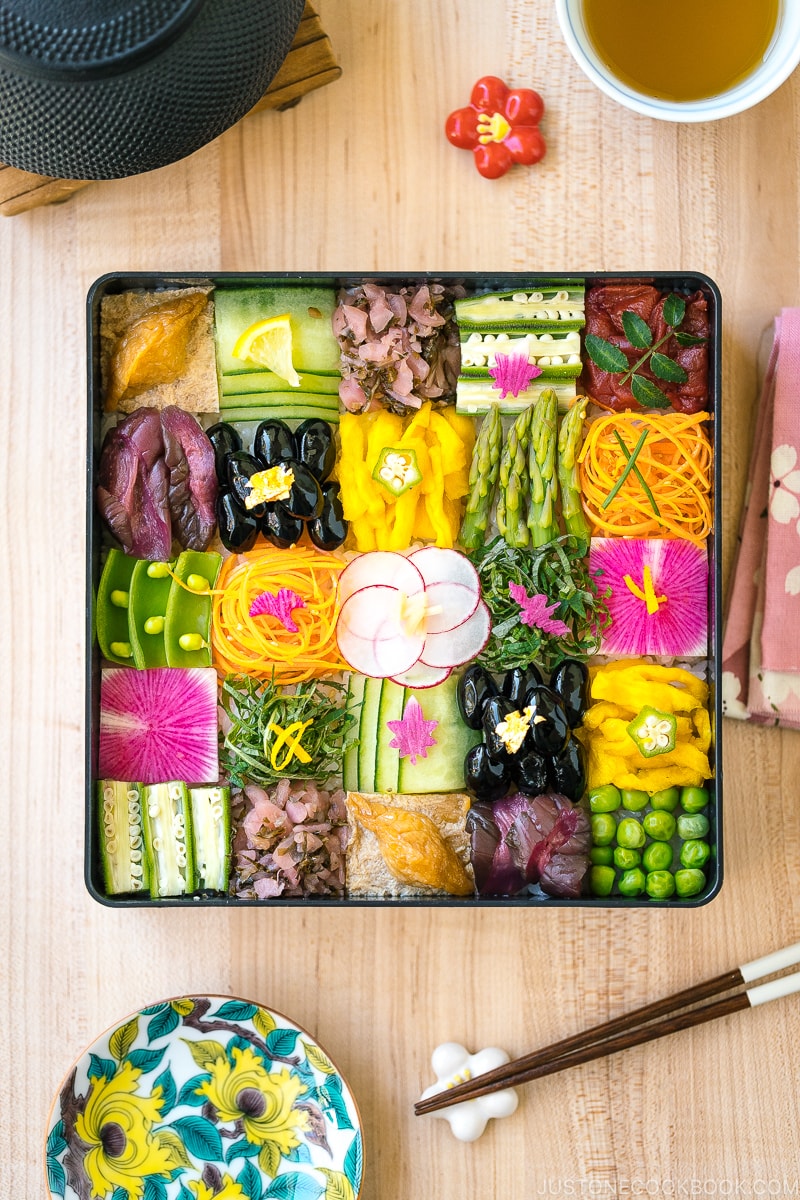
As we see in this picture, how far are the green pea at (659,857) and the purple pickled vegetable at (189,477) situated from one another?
44.8 inches

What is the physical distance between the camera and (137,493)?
2.13m

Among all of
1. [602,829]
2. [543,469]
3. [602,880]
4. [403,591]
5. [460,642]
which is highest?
[543,469]

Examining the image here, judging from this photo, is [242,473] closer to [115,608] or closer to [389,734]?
[115,608]

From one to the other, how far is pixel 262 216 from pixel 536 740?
1.30 m

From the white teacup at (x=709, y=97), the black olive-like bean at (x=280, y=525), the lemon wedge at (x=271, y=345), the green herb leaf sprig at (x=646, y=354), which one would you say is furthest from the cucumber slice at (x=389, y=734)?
the white teacup at (x=709, y=97)

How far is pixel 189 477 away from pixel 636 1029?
60.4 inches

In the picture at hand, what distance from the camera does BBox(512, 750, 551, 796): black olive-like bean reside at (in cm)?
208

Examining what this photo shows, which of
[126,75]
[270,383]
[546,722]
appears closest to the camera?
[126,75]

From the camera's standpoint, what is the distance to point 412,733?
2145 mm

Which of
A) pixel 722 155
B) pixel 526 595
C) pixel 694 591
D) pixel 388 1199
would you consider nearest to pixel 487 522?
pixel 526 595

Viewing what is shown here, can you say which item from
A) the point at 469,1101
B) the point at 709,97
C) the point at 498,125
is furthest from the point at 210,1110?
the point at 709,97

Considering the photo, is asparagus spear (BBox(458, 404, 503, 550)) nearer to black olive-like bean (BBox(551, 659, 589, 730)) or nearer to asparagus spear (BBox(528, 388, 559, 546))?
asparagus spear (BBox(528, 388, 559, 546))

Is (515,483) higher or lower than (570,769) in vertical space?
higher

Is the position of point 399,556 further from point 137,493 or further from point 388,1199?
point 388,1199
